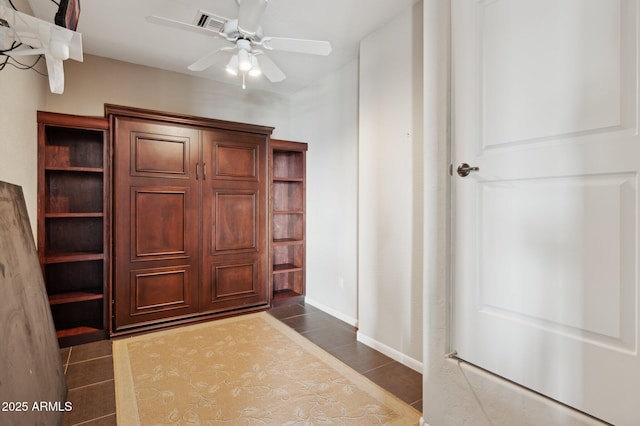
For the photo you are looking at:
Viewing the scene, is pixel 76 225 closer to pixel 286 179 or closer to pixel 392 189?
pixel 286 179

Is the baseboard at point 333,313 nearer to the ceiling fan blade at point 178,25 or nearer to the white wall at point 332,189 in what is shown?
the white wall at point 332,189

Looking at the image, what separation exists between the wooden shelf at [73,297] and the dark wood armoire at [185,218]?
6.8 inches

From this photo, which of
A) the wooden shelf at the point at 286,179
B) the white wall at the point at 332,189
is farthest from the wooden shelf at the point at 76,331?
the wooden shelf at the point at 286,179

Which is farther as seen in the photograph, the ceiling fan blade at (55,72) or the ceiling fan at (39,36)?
the ceiling fan blade at (55,72)

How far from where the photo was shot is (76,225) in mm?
3238

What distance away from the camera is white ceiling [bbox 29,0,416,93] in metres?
2.46

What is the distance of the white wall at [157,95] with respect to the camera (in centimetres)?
327

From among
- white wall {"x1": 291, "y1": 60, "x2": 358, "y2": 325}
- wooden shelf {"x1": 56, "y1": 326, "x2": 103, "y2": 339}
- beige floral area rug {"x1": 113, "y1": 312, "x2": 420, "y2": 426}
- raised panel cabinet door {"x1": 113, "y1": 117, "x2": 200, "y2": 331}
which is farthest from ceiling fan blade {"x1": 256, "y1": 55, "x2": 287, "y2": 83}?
wooden shelf {"x1": 56, "y1": 326, "x2": 103, "y2": 339}

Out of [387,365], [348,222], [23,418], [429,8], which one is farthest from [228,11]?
[387,365]

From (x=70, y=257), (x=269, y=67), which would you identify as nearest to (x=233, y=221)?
(x=70, y=257)

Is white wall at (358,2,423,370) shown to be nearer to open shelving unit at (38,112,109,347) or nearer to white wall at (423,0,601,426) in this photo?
white wall at (423,0,601,426)

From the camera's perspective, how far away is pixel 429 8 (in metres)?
1.80

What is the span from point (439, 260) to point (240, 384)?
5.18 ft

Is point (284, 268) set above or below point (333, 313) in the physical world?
above
